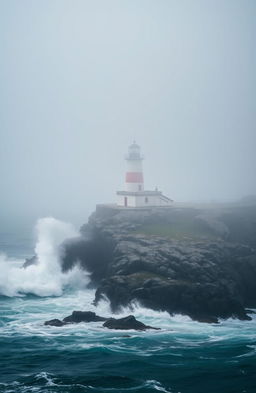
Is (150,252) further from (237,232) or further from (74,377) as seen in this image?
(74,377)

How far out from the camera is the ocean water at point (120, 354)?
2538 centimetres

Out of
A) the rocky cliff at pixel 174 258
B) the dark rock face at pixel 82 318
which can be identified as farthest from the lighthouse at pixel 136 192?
the dark rock face at pixel 82 318

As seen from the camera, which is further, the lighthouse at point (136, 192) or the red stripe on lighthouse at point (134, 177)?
the red stripe on lighthouse at point (134, 177)

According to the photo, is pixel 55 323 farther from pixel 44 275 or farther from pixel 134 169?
pixel 134 169

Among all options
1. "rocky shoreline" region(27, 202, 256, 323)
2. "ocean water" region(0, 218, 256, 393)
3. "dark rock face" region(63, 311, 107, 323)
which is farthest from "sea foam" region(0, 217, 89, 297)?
"dark rock face" region(63, 311, 107, 323)

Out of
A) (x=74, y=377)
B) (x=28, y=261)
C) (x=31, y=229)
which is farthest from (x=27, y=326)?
(x=31, y=229)

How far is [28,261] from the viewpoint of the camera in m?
57.4

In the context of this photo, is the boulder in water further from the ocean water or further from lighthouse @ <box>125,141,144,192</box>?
lighthouse @ <box>125,141,144,192</box>

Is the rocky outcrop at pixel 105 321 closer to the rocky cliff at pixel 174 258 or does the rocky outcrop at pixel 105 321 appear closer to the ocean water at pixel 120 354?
the ocean water at pixel 120 354

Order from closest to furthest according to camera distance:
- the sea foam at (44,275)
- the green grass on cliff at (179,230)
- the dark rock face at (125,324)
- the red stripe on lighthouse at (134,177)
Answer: the dark rock face at (125,324) < the sea foam at (44,275) < the green grass on cliff at (179,230) < the red stripe on lighthouse at (134,177)

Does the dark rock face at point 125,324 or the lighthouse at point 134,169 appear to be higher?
the lighthouse at point 134,169

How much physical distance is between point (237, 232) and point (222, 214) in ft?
10.3

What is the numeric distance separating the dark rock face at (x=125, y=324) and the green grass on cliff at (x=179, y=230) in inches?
581

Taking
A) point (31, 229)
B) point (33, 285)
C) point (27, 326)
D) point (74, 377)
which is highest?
point (31, 229)
